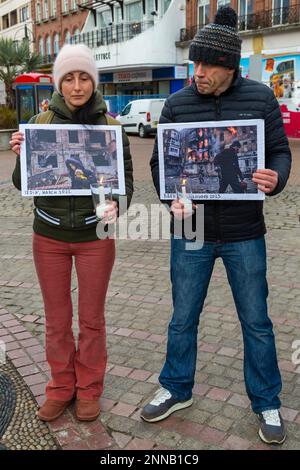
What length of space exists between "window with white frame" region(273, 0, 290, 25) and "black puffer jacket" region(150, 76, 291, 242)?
86.9 feet

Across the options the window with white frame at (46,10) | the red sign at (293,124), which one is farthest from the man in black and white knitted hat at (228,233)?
the window with white frame at (46,10)

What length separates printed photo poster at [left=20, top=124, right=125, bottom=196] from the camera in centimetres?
276

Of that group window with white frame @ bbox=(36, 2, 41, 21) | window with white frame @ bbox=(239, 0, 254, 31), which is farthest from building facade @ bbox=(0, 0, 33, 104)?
window with white frame @ bbox=(239, 0, 254, 31)

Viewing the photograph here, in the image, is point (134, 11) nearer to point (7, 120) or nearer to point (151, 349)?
point (7, 120)

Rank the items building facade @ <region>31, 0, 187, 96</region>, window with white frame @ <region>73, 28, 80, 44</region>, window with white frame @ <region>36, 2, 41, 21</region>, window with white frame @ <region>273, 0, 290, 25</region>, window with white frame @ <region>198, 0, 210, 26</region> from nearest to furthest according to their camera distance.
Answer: window with white frame @ <region>273, 0, 290, 25</region>, window with white frame @ <region>198, 0, 210, 26</region>, building facade @ <region>31, 0, 187, 96</region>, window with white frame @ <region>73, 28, 80, 44</region>, window with white frame @ <region>36, 2, 41, 21</region>

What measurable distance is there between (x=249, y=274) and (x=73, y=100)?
1.29 m

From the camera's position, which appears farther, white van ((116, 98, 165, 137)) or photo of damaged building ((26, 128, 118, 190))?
white van ((116, 98, 165, 137))

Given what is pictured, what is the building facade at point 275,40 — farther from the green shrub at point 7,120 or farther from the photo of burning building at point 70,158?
the photo of burning building at point 70,158

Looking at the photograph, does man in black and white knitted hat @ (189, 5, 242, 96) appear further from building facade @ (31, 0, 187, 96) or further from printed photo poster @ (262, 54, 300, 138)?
building facade @ (31, 0, 187, 96)

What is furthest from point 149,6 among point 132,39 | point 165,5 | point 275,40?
point 275,40

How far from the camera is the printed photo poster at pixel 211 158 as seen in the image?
8.45 ft

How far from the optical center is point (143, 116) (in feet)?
81.4

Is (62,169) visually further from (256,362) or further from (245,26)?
(245,26)

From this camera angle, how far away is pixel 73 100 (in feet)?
8.81
